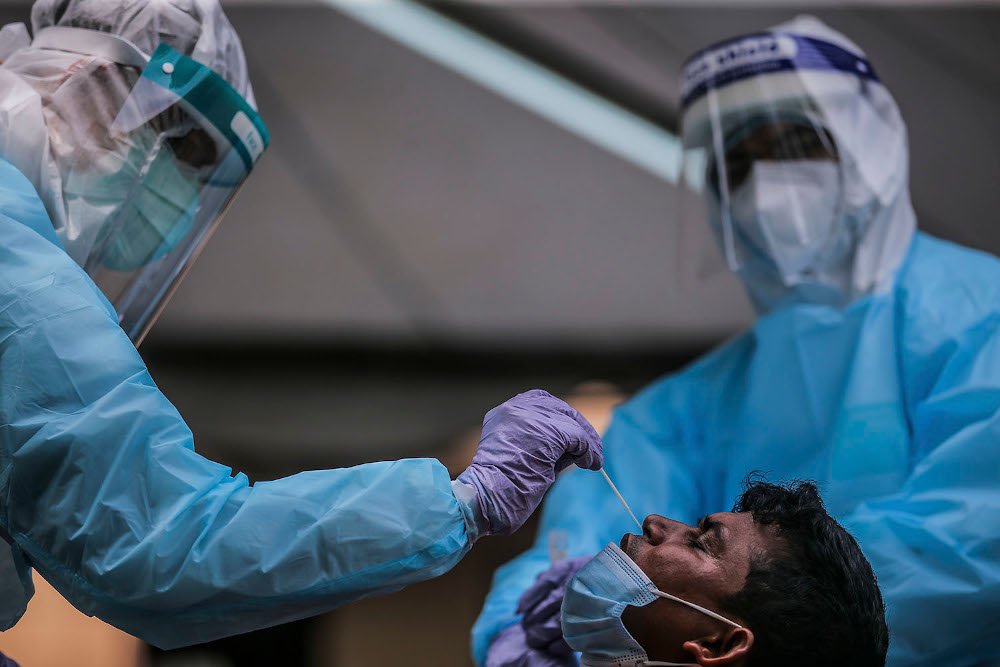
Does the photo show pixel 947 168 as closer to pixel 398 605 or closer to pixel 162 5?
pixel 162 5

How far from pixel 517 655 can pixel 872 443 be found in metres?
0.84

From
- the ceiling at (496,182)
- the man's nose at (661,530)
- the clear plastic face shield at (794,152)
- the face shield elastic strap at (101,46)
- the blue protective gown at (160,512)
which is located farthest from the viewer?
the ceiling at (496,182)

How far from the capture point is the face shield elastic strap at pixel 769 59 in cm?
223

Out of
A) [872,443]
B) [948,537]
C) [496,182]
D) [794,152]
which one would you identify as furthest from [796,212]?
[496,182]

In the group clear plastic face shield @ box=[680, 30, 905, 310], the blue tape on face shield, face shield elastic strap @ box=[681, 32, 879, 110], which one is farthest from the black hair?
face shield elastic strap @ box=[681, 32, 879, 110]

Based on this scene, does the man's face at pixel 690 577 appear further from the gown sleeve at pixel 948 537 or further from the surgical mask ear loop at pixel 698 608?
the gown sleeve at pixel 948 537

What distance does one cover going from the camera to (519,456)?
3.99ft

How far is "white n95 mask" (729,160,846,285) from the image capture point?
7.15 ft

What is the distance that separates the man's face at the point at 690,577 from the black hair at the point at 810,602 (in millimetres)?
19

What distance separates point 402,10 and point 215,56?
7.12ft

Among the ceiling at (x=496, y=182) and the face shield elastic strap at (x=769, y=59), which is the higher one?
the face shield elastic strap at (x=769, y=59)

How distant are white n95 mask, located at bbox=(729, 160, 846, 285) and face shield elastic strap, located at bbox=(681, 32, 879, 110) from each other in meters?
0.24

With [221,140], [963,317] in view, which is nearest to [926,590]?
[963,317]

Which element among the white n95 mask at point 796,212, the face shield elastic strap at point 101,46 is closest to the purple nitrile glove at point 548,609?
the white n95 mask at point 796,212
